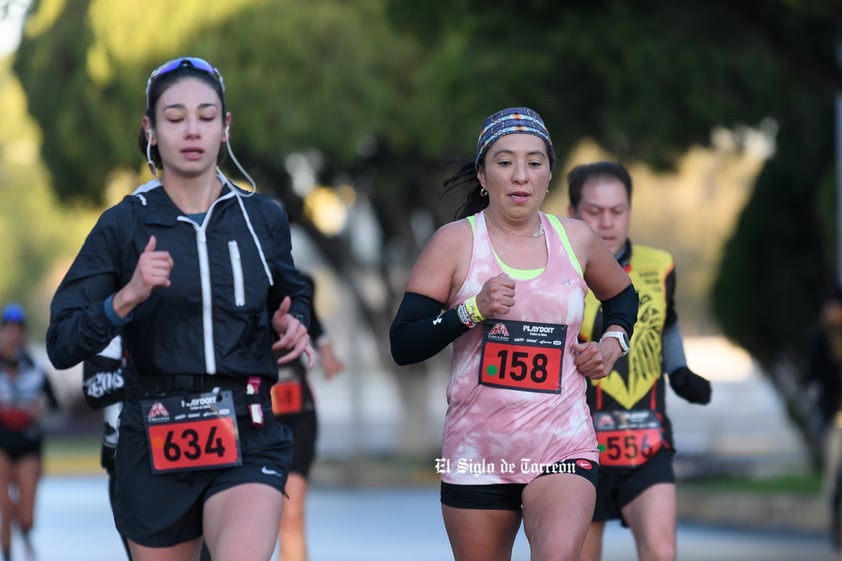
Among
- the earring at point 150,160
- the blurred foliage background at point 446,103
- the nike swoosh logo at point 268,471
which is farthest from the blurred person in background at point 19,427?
the nike swoosh logo at point 268,471

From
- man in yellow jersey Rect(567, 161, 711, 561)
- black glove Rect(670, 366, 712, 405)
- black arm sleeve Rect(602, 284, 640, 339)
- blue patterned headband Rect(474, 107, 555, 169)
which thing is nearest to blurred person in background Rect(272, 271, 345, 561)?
man in yellow jersey Rect(567, 161, 711, 561)

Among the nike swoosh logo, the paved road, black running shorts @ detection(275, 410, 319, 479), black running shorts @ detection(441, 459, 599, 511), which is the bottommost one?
the paved road

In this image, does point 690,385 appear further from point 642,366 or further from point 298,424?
point 298,424

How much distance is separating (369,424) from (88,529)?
1068 inches

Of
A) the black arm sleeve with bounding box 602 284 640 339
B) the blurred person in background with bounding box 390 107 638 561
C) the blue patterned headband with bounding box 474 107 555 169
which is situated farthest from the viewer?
the black arm sleeve with bounding box 602 284 640 339

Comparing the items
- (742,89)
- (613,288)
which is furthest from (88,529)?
(613,288)

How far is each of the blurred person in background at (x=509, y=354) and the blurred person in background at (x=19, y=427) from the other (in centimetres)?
851

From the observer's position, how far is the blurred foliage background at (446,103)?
1511 centimetres

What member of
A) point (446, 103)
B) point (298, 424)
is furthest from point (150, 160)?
point (446, 103)

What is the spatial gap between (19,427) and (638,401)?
25.1ft

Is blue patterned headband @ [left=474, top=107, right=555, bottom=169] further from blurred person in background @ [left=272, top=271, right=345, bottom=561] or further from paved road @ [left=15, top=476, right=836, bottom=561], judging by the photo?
paved road @ [left=15, top=476, right=836, bottom=561]

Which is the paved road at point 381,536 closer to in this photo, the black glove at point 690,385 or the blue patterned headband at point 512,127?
the black glove at point 690,385

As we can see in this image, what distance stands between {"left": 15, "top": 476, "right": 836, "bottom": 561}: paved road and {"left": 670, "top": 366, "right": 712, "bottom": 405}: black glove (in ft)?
19.6

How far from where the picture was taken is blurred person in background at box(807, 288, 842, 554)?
12883 millimetres
